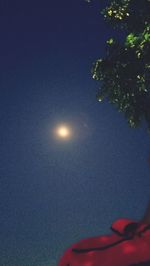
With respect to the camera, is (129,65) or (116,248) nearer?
(116,248)

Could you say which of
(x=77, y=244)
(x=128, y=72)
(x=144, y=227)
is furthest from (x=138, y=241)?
(x=128, y=72)

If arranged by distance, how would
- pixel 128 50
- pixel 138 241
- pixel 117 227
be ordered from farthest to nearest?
pixel 128 50
pixel 117 227
pixel 138 241

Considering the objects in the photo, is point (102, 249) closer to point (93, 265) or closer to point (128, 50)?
point (93, 265)

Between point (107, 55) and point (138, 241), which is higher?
point (107, 55)

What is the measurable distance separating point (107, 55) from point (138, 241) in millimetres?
12462

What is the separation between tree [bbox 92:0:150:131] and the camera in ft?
44.9

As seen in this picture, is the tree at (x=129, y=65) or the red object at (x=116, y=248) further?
the tree at (x=129, y=65)

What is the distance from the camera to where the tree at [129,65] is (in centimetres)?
1370

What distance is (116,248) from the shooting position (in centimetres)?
277

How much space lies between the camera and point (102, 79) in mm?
14484

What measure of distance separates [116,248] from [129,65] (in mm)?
11750

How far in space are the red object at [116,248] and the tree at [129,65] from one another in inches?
444

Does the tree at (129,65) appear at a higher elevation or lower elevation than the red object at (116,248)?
higher

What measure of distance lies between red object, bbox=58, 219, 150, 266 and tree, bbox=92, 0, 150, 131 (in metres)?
11.3
